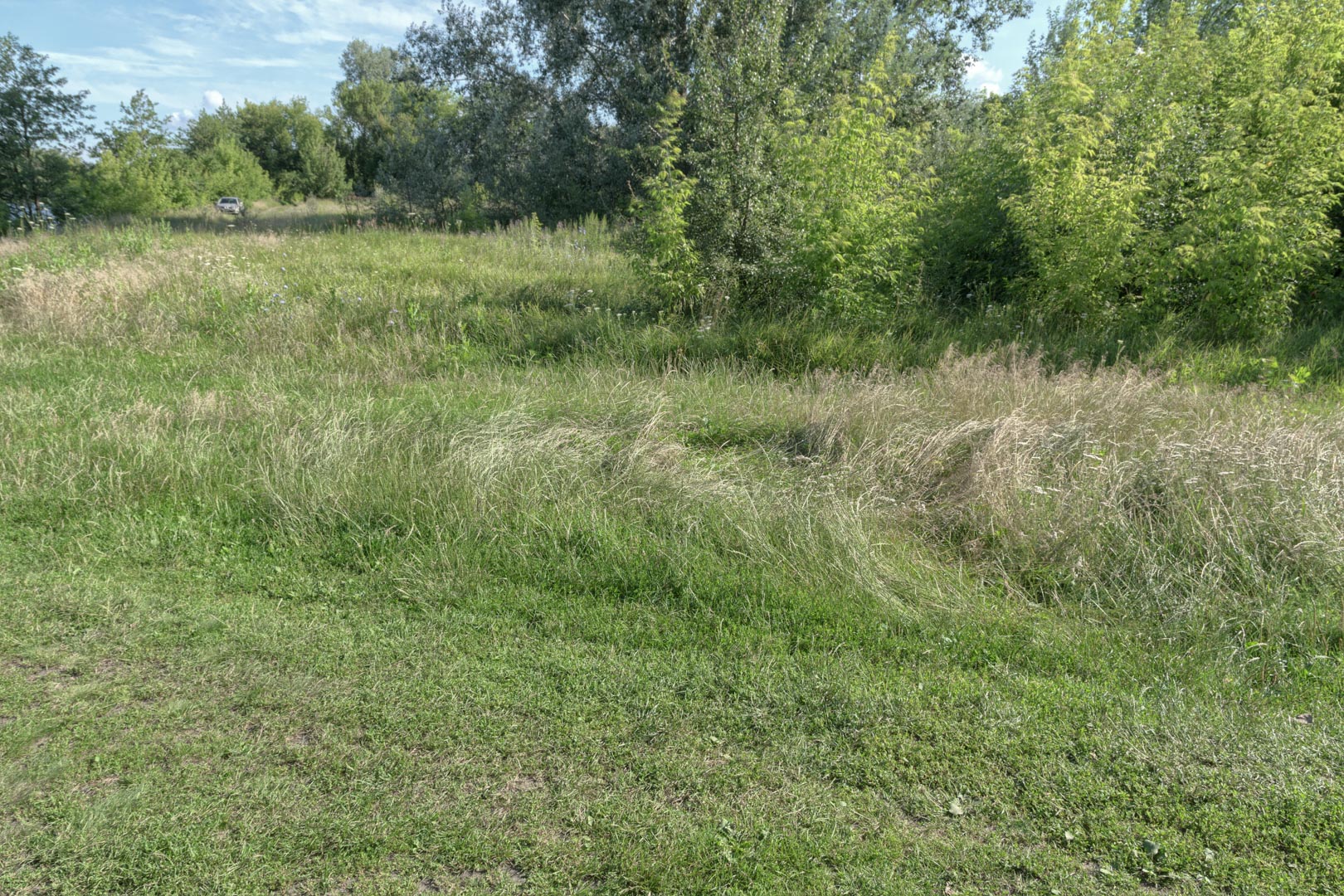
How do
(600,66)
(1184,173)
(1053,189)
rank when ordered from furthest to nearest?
1. (600,66)
2. (1184,173)
3. (1053,189)

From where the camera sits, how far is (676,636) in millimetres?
3809

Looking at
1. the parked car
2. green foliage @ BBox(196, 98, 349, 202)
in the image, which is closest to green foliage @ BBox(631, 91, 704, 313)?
the parked car

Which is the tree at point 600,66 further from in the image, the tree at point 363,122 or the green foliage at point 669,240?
the tree at point 363,122

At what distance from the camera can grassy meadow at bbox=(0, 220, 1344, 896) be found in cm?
265

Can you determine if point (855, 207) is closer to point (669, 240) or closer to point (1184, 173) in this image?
point (669, 240)

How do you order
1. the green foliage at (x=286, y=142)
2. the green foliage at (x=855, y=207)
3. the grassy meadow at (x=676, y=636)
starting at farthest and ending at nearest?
the green foliage at (x=286, y=142) → the green foliage at (x=855, y=207) → the grassy meadow at (x=676, y=636)

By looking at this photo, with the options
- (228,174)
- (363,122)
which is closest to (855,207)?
(228,174)

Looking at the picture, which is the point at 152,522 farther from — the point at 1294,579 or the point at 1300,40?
the point at 1300,40

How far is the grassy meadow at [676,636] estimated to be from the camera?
8.68 feet

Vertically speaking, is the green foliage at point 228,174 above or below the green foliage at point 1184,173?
above

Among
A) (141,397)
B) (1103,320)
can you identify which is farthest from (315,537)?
(1103,320)

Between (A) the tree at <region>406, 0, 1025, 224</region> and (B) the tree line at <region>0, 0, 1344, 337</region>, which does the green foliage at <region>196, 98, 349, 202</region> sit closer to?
(A) the tree at <region>406, 0, 1025, 224</region>

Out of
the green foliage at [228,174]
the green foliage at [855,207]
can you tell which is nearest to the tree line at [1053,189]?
the green foliage at [855,207]

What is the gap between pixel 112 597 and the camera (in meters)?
4.04
